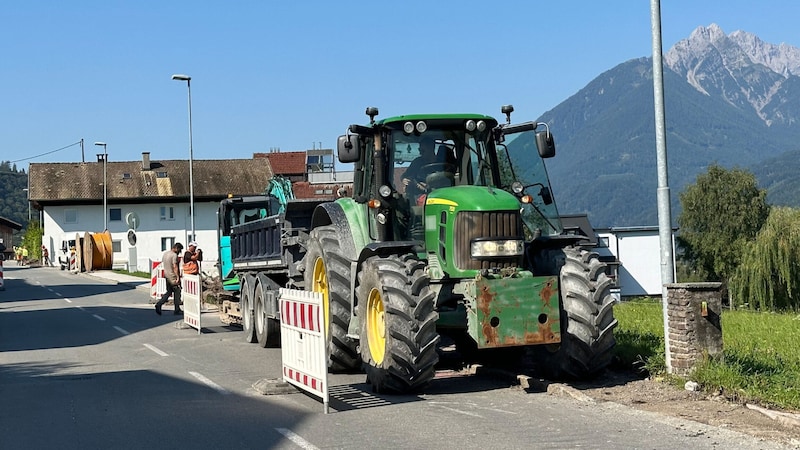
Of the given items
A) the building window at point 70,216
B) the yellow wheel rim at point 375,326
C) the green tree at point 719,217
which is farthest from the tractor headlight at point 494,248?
the building window at point 70,216

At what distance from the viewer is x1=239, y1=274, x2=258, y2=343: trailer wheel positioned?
17.9 metres

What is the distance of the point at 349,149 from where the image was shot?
11562 millimetres

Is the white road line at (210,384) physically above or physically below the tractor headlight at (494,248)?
below

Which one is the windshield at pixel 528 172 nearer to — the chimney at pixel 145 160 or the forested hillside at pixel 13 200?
the chimney at pixel 145 160

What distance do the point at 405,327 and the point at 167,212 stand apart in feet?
257

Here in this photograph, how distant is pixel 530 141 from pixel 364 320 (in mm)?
3026

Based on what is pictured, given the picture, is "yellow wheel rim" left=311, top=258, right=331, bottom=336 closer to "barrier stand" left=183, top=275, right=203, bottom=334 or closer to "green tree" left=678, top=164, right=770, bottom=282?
"barrier stand" left=183, top=275, right=203, bottom=334

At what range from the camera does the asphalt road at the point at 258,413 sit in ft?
27.5

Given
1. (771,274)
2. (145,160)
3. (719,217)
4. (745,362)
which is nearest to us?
(745,362)

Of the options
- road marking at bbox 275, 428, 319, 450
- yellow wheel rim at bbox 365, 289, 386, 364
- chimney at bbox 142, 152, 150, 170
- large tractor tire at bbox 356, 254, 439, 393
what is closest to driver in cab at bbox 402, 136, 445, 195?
large tractor tire at bbox 356, 254, 439, 393

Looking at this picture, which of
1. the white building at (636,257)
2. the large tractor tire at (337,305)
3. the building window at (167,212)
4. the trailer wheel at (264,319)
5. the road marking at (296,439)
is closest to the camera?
the road marking at (296,439)

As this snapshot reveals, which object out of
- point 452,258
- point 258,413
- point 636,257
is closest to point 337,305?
point 452,258

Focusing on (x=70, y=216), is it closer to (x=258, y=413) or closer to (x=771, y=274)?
(x=771, y=274)

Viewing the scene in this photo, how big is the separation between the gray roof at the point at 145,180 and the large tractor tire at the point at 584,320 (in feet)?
245
